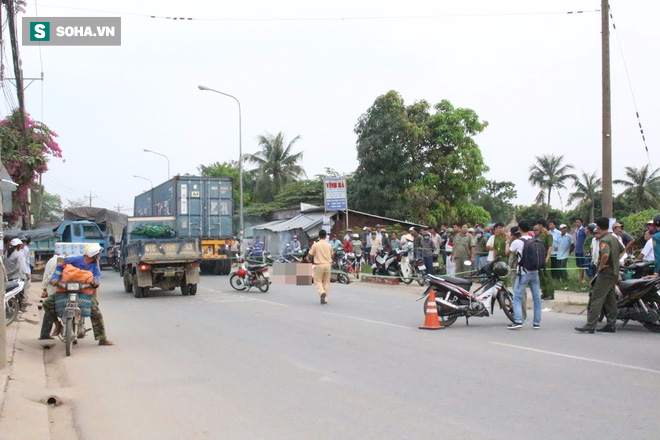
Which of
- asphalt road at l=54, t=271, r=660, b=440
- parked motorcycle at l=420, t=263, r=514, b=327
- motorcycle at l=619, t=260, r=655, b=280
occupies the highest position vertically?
motorcycle at l=619, t=260, r=655, b=280

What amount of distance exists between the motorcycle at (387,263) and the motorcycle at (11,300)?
38.8ft

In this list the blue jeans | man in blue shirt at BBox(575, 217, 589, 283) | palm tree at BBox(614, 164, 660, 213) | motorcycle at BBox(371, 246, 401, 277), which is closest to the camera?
the blue jeans

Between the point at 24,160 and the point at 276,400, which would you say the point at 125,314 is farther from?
the point at 24,160

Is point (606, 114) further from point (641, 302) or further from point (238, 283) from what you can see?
point (238, 283)

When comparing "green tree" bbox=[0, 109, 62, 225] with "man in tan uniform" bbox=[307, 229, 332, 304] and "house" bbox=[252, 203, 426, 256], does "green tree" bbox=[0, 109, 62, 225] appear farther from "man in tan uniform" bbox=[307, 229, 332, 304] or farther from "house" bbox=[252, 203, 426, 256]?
"house" bbox=[252, 203, 426, 256]

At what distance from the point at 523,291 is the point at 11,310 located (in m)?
9.18

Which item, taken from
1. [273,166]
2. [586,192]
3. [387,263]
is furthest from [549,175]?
[387,263]

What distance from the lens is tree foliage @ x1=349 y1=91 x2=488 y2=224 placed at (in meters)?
40.0

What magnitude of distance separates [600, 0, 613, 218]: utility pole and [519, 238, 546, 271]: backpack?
575 centimetres

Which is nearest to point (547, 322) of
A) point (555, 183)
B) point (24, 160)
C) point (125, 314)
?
point (125, 314)

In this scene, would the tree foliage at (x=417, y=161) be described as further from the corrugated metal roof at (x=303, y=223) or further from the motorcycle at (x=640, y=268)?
the motorcycle at (x=640, y=268)

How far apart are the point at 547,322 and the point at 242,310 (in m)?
6.56

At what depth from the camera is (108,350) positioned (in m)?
9.76

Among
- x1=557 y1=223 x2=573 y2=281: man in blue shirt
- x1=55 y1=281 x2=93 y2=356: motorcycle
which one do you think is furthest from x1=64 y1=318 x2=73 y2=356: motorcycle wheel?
x1=557 y1=223 x2=573 y2=281: man in blue shirt
